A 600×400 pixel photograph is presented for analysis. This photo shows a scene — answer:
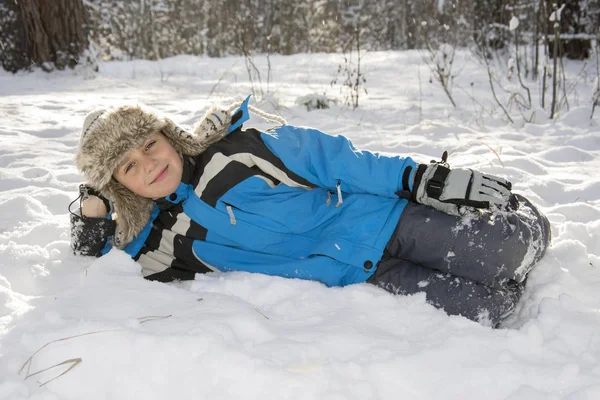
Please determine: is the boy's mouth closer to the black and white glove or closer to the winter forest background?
the black and white glove

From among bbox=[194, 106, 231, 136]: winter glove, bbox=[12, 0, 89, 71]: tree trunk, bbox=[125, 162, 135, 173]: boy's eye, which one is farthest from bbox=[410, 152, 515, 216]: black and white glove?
bbox=[12, 0, 89, 71]: tree trunk

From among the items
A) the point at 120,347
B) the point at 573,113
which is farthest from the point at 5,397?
the point at 573,113

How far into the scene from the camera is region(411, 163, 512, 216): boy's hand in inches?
78.2

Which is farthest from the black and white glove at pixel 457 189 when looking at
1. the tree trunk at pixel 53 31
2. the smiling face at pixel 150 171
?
the tree trunk at pixel 53 31

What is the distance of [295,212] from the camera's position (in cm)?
222

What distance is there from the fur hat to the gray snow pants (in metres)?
0.95

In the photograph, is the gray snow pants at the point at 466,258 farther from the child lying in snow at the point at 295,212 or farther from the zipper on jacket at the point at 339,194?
the zipper on jacket at the point at 339,194

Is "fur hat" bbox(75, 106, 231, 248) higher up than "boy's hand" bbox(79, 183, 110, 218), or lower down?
higher up

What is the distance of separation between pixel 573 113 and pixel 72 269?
414 cm

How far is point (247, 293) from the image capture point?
1993 millimetres

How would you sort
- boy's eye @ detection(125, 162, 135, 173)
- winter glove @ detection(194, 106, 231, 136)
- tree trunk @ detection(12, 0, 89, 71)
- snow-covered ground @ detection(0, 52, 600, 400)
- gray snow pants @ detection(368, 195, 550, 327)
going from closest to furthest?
1. snow-covered ground @ detection(0, 52, 600, 400)
2. gray snow pants @ detection(368, 195, 550, 327)
3. boy's eye @ detection(125, 162, 135, 173)
4. winter glove @ detection(194, 106, 231, 136)
5. tree trunk @ detection(12, 0, 89, 71)

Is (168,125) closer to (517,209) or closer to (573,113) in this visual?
(517,209)

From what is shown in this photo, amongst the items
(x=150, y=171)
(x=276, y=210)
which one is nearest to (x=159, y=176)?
(x=150, y=171)

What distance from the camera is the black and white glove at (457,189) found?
6.52ft
